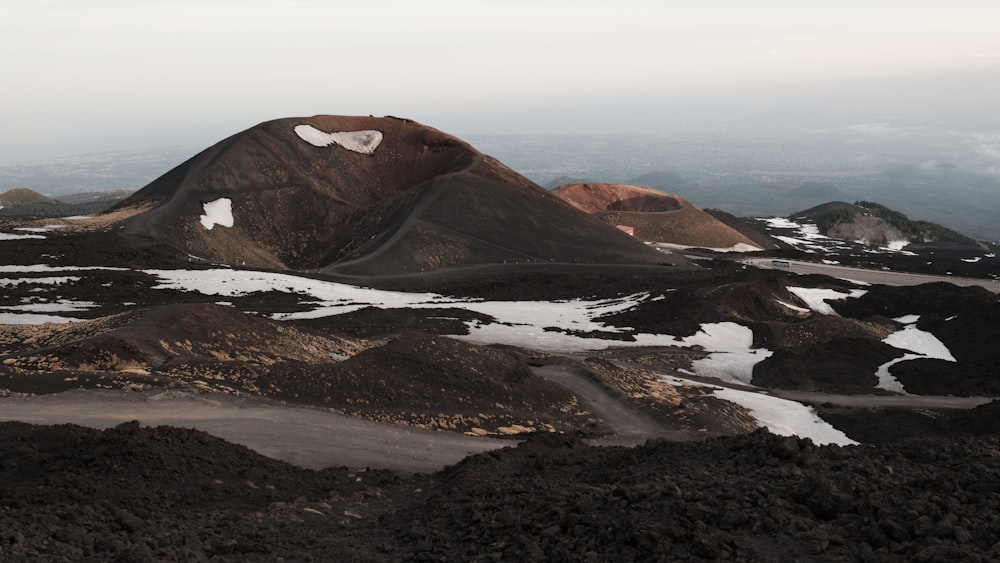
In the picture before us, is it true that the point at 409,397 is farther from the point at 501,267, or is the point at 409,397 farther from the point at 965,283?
the point at 965,283

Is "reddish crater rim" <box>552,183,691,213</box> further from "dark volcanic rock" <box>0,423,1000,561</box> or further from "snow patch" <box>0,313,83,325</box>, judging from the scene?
"dark volcanic rock" <box>0,423,1000,561</box>

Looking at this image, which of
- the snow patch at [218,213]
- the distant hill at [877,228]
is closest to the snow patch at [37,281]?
the snow patch at [218,213]

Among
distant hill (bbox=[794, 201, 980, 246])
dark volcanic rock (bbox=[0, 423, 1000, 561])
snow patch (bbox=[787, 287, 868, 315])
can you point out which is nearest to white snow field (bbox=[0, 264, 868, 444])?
snow patch (bbox=[787, 287, 868, 315])

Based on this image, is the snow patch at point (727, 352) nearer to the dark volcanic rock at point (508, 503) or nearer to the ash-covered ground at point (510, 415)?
the ash-covered ground at point (510, 415)

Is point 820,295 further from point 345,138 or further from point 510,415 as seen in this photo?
point 345,138

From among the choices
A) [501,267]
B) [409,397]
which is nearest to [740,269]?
[501,267]

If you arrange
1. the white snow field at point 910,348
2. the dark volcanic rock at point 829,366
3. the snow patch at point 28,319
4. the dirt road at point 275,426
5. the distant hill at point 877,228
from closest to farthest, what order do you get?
the dirt road at point 275,426 < the dark volcanic rock at point 829,366 < the white snow field at point 910,348 < the snow patch at point 28,319 < the distant hill at point 877,228
